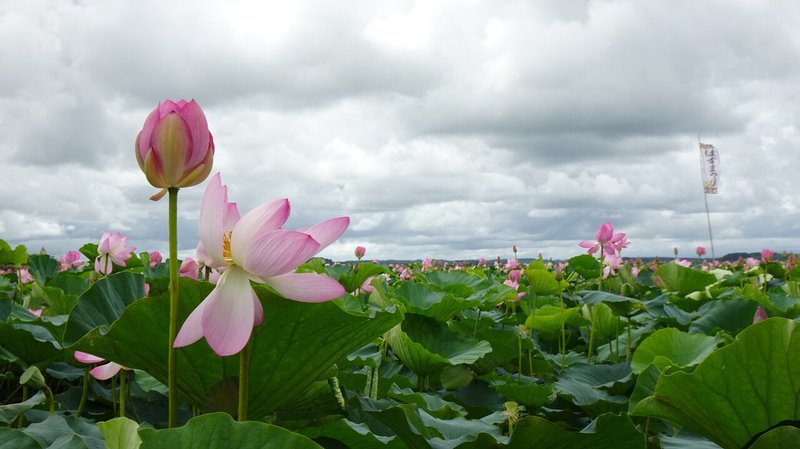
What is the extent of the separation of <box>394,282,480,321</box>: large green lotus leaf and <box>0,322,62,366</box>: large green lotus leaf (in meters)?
1.23

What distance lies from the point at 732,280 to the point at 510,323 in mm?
2534

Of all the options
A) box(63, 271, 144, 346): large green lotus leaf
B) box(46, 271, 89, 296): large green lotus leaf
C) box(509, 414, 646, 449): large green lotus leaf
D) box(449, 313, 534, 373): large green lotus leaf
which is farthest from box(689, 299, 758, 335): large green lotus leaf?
box(46, 271, 89, 296): large green lotus leaf

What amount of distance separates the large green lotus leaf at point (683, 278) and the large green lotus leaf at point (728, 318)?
4.62ft

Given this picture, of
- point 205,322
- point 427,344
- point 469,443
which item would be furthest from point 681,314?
point 205,322

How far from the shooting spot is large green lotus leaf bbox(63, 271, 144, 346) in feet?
4.55

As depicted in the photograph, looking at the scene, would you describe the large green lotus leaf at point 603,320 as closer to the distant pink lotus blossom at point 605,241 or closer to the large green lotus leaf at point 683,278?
the distant pink lotus blossom at point 605,241

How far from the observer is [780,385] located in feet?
3.84

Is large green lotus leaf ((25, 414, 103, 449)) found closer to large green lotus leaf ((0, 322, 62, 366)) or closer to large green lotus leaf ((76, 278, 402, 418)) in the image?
large green lotus leaf ((76, 278, 402, 418))

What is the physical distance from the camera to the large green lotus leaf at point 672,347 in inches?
78.0

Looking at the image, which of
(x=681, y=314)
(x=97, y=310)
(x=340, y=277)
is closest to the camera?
(x=97, y=310)

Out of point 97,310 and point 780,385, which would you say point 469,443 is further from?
point 97,310

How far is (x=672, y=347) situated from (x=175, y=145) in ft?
5.41

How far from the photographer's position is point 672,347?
2.04m

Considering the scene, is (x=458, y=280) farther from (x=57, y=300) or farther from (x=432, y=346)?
(x=57, y=300)
